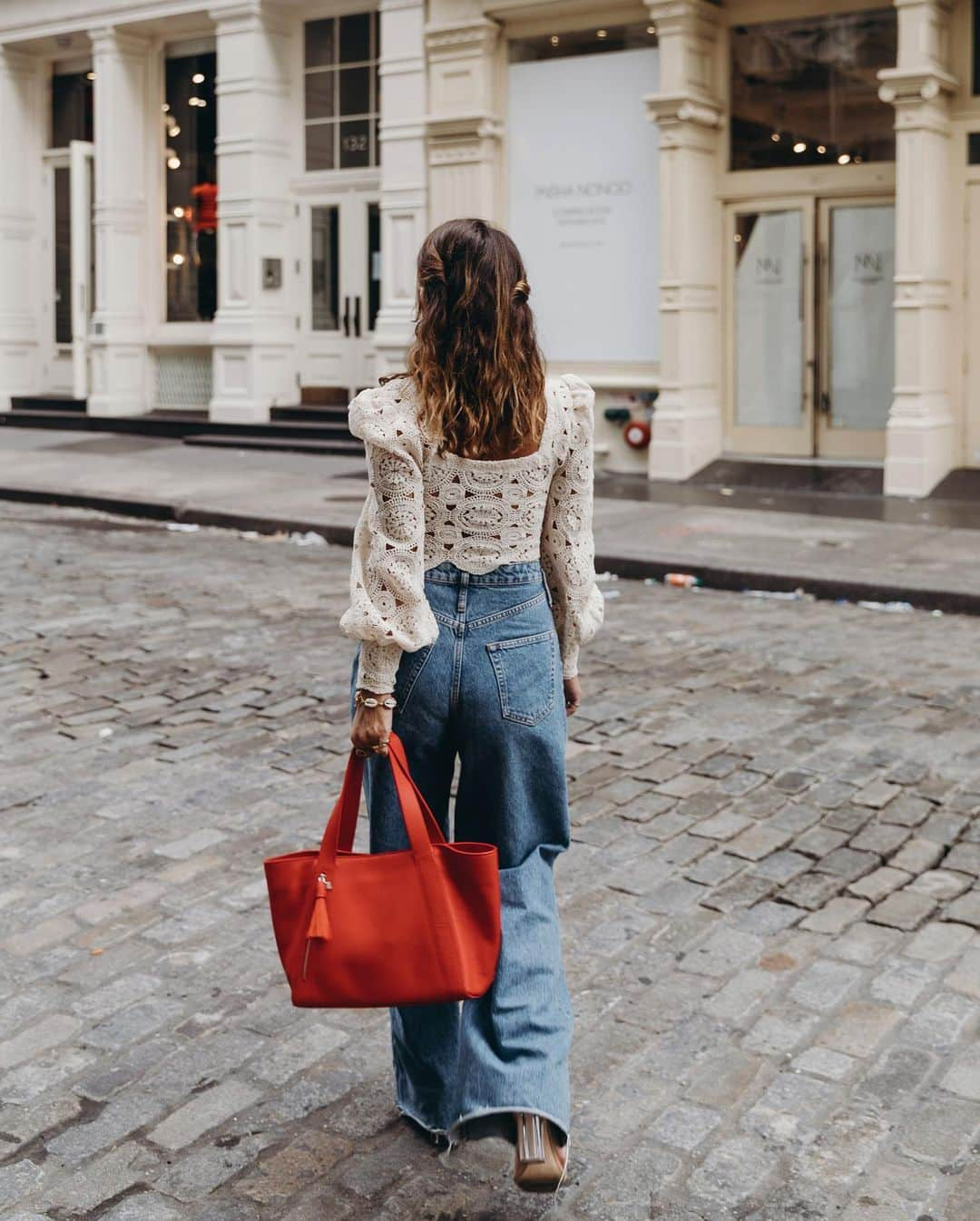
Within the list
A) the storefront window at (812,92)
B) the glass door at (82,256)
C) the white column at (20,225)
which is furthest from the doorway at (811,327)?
the white column at (20,225)

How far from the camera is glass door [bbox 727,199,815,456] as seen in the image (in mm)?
16844

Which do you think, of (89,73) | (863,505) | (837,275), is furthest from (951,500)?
(89,73)

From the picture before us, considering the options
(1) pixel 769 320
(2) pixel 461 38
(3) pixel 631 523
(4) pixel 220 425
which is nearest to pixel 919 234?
(1) pixel 769 320

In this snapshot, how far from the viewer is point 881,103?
1616cm

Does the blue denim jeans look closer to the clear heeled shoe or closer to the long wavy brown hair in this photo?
the clear heeled shoe

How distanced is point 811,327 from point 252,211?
7354 mm

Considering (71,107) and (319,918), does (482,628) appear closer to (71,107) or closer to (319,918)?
(319,918)

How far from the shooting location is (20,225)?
23.4 m

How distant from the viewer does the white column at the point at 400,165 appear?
1833 cm

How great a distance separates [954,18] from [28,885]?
13425 mm

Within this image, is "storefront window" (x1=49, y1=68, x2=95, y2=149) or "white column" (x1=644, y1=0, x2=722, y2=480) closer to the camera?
"white column" (x1=644, y1=0, x2=722, y2=480)

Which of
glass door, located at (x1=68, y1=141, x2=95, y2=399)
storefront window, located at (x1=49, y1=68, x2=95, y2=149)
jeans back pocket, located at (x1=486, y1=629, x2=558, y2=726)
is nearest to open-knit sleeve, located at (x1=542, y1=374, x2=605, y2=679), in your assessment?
jeans back pocket, located at (x1=486, y1=629, x2=558, y2=726)

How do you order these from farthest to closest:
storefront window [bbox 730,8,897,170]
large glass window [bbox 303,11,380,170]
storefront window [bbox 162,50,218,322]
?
storefront window [bbox 162,50,218,322]
large glass window [bbox 303,11,380,170]
storefront window [bbox 730,8,897,170]

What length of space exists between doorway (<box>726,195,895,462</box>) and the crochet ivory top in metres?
13.7
